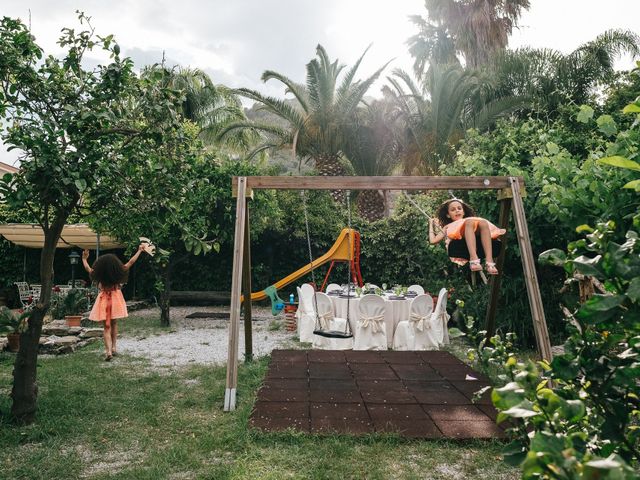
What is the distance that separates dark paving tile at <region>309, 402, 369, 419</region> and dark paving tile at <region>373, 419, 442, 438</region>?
0.23 meters

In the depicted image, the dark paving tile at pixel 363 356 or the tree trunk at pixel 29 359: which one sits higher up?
the tree trunk at pixel 29 359

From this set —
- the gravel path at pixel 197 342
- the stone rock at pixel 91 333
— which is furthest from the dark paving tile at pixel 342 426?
the stone rock at pixel 91 333

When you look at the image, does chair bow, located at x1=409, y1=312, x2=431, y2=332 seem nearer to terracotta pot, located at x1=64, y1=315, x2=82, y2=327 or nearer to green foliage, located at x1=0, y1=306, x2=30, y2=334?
green foliage, located at x1=0, y1=306, x2=30, y2=334

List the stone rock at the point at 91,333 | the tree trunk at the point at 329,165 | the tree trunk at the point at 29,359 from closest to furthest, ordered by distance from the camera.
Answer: the tree trunk at the point at 29,359
the stone rock at the point at 91,333
the tree trunk at the point at 329,165

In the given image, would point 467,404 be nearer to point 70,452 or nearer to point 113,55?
point 70,452

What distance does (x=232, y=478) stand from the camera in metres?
3.03

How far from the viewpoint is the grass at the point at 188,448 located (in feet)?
10.4

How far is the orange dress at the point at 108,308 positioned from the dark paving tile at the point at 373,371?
129 inches

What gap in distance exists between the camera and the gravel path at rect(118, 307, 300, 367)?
6934 mm

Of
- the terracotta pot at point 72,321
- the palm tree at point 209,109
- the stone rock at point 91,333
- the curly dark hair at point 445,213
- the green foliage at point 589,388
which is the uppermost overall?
the palm tree at point 209,109

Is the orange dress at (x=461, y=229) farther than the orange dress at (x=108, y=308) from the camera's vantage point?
No

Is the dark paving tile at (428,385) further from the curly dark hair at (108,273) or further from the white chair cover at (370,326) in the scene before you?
the curly dark hair at (108,273)

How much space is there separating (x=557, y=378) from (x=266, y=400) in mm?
3919

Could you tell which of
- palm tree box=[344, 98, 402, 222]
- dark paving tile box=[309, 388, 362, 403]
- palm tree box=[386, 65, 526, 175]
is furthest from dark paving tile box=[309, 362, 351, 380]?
palm tree box=[344, 98, 402, 222]
